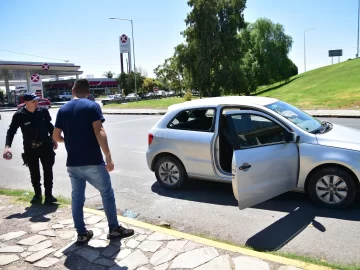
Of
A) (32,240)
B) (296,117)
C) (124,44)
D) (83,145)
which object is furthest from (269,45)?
(32,240)

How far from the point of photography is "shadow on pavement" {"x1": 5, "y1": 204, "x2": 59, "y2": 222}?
4.73 metres

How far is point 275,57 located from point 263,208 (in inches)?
2256

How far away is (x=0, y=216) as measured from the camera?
4922 mm

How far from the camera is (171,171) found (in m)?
6.01

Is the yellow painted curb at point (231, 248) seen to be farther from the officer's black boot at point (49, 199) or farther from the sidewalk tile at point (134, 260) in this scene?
the officer's black boot at point (49, 199)

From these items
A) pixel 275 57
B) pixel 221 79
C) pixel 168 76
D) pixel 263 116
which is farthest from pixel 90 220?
pixel 168 76

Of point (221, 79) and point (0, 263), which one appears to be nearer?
point (0, 263)

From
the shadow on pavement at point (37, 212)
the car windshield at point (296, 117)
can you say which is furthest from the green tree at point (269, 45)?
the shadow on pavement at point (37, 212)

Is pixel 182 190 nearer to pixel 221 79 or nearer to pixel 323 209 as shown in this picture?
pixel 323 209

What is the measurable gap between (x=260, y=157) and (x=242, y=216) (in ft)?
Result: 3.11

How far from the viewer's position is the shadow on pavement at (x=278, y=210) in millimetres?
4012

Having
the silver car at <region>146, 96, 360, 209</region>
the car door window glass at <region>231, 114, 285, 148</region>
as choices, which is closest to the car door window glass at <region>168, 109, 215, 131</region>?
the silver car at <region>146, 96, 360, 209</region>

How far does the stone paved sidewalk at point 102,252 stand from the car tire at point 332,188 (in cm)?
188

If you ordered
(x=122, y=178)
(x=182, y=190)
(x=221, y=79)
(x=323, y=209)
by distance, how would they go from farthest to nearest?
(x=221, y=79), (x=122, y=178), (x=182, y=190), (x=323, y=209)
